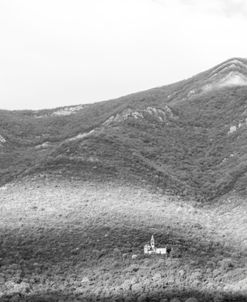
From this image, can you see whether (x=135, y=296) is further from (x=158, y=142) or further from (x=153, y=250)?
(x=158, y=142)

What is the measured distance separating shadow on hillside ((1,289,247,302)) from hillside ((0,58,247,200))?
41.1 feet

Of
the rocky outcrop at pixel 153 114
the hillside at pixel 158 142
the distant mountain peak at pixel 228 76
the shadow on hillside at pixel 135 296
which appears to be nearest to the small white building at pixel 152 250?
the shadow on hillside at pixel 135 296

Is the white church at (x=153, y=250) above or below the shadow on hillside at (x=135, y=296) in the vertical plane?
above

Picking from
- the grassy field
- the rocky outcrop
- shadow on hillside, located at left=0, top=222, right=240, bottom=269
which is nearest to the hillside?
the rocky outcrop

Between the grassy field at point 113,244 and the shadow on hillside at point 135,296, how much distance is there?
41 mm

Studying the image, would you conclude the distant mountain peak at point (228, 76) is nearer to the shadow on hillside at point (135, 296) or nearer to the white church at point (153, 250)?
the white church at point (153, 250)

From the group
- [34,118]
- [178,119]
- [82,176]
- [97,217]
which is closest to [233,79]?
[178,119]

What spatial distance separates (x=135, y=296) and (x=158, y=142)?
25867mm

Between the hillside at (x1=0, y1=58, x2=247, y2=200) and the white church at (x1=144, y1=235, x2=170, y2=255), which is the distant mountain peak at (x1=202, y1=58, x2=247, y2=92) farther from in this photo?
the white church at (x1=144, y1=235, x2=170, y2=255)

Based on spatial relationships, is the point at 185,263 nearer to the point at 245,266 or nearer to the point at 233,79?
the point at 245,266

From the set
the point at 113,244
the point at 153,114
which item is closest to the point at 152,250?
the point at 113,244

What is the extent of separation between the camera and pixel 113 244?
26.1 m

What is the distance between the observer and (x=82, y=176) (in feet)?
115

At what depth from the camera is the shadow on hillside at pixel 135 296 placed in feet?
69.6
